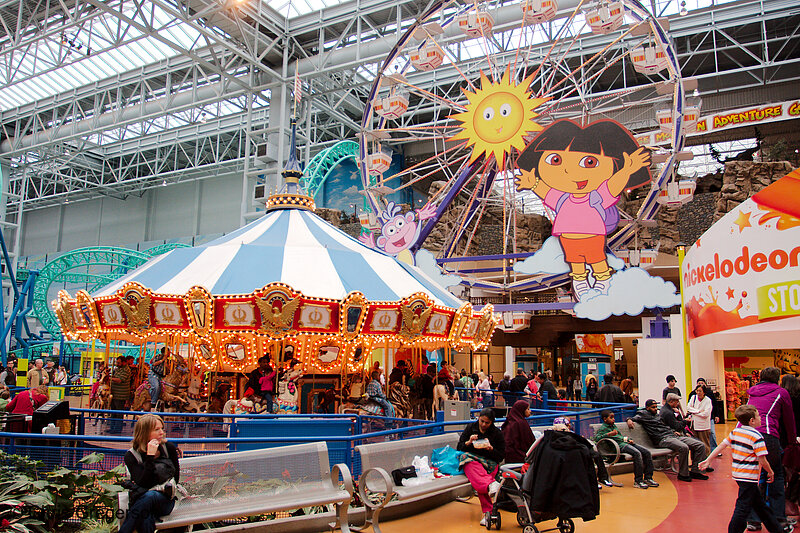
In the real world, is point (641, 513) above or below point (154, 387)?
below

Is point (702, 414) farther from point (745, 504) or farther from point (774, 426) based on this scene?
point (745, 504)

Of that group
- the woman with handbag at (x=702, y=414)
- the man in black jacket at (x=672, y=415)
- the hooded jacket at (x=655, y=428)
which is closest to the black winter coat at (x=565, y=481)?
the hooded jacket at (x=655, y=428)

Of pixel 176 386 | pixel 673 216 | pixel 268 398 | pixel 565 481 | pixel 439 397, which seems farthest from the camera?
pixel 673 216

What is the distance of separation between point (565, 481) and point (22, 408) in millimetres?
6545

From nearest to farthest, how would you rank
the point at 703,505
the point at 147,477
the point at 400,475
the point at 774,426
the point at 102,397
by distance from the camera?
1. the point at 147,477
2. the point at 774,426
3. the point at 400,475
4. the point at 703,505
5. the point at 102,397

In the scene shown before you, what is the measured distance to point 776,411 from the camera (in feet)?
Answer: 18.4

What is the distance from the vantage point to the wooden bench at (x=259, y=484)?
4.79 m

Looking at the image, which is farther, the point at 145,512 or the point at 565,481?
the point at 565,481

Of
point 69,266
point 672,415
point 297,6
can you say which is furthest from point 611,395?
point 69,266

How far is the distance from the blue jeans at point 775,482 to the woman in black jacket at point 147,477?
15.9ft

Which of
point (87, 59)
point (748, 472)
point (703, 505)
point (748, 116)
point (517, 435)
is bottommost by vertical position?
point (703, 505)

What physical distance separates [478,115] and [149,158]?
84.2ft

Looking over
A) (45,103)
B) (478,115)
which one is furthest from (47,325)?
(478,115)

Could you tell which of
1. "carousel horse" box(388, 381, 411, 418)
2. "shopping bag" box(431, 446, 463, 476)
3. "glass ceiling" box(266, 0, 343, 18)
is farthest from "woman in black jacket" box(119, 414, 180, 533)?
"glass ceiling" box(266, 0, 343, 18)
